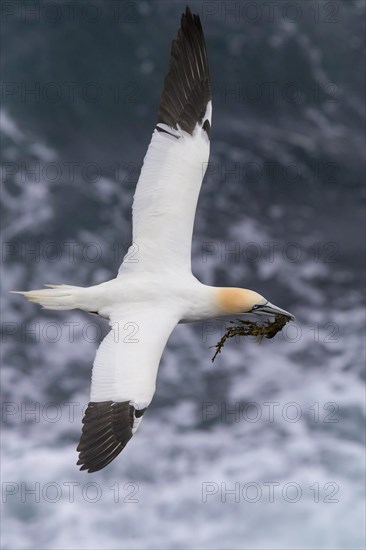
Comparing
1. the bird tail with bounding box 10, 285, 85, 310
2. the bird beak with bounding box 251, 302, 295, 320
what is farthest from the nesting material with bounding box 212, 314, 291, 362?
the bird tail with bounding box 10, 285, 85, 310

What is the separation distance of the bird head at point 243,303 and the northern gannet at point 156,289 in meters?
0.02

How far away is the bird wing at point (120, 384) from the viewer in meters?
18.5

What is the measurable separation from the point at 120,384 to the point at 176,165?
4.35m

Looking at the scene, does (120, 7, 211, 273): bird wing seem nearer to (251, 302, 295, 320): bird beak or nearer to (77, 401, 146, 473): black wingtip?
(251, 302, 295, 320): bird beak

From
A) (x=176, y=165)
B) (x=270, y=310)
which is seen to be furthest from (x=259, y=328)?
(x=176, y=165)

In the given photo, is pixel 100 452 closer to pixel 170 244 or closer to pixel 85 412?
pixel 85 412

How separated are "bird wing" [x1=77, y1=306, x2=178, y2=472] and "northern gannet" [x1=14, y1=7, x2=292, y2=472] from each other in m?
0.02

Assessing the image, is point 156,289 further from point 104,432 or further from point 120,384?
point 104,432

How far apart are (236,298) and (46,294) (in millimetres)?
3197

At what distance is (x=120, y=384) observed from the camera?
1889 centimetres

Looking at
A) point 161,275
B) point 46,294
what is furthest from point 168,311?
point 46,294

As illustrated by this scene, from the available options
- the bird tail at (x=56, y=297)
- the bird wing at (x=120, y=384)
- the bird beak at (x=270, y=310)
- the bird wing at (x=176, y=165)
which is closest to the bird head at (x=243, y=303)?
the bird beak at (x=270, y=310)

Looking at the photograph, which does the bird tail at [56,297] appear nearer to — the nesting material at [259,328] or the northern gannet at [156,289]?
the northern gannet at [156,289]

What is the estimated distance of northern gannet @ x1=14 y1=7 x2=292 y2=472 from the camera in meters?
18.8
